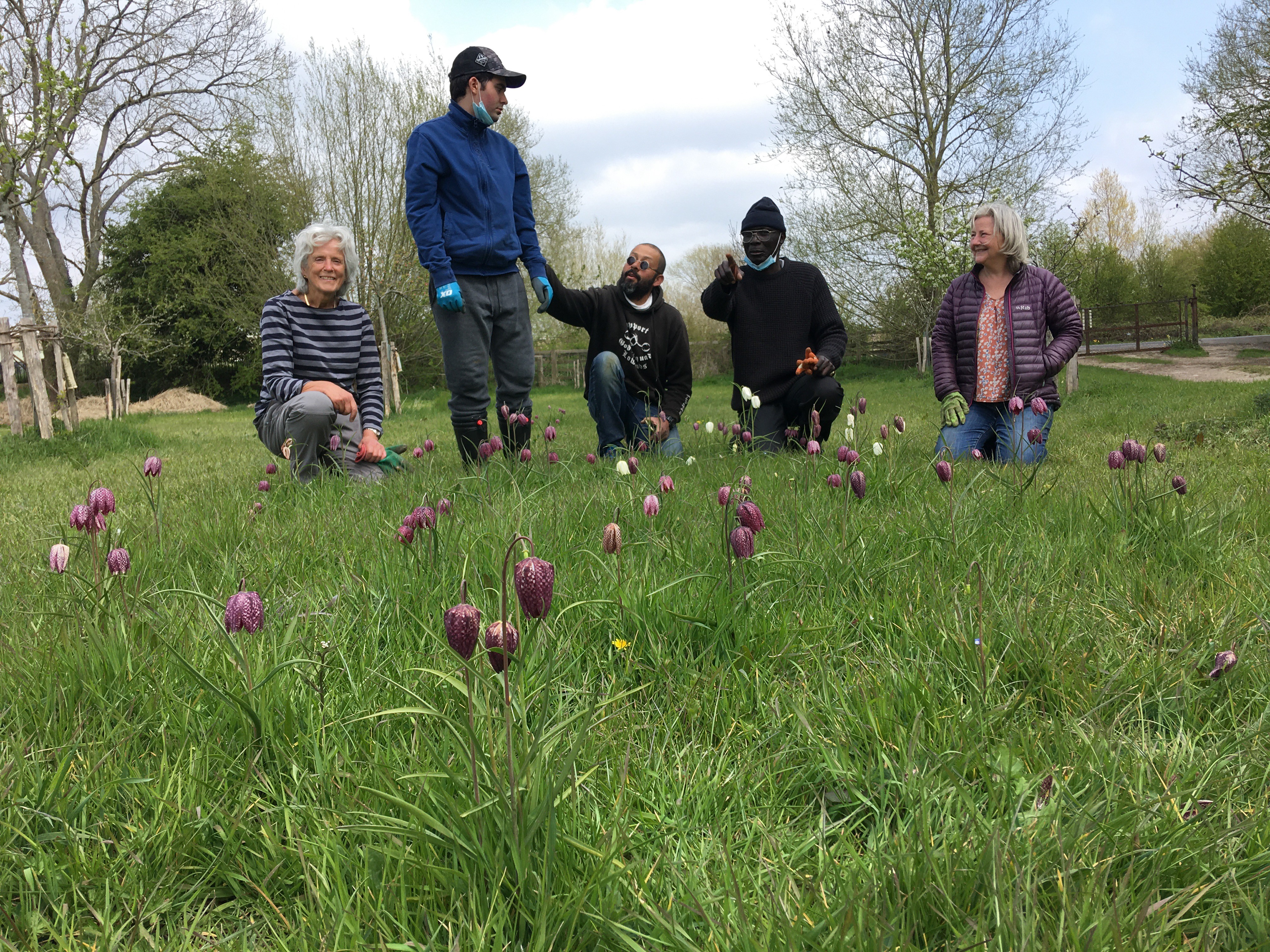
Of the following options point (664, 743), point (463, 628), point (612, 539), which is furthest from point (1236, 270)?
point (463, 628)

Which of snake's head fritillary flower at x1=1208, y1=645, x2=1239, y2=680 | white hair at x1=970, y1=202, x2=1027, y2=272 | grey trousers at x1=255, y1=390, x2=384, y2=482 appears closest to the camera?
snake's head fritillary flower at x1=1208, y1=645, x2=1239, y2=680

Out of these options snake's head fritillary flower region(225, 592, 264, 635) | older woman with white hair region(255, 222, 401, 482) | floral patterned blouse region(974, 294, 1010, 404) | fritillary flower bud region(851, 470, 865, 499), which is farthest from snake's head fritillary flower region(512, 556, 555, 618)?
floral patterned blouse region(974, 294, 1010, 404)

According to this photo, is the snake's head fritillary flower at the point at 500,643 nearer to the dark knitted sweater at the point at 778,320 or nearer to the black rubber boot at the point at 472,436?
the black rubber boot at the point at 472,436

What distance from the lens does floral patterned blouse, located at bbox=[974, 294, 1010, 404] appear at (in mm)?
5391

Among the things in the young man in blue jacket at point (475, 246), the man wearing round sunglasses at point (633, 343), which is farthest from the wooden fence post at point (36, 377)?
the man wearing round sunglasses at point (633, 343)

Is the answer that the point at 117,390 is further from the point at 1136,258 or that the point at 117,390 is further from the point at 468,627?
the point at 1136,258

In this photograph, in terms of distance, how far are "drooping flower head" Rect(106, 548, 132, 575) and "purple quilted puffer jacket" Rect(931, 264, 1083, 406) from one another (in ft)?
15.6

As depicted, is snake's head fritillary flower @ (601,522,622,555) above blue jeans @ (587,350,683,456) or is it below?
below

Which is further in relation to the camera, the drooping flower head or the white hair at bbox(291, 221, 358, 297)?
the white hair at bbox(291, 221, 358, 297)

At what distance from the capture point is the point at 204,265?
943 inches

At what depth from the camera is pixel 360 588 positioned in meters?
2.19

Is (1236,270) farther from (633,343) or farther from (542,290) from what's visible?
(542,290)

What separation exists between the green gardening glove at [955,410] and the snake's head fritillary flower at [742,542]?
148 inches

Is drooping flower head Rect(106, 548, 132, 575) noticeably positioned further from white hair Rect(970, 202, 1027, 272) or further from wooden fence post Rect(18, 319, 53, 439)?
wooden fence post Rect(18, 319, 53, 439)
